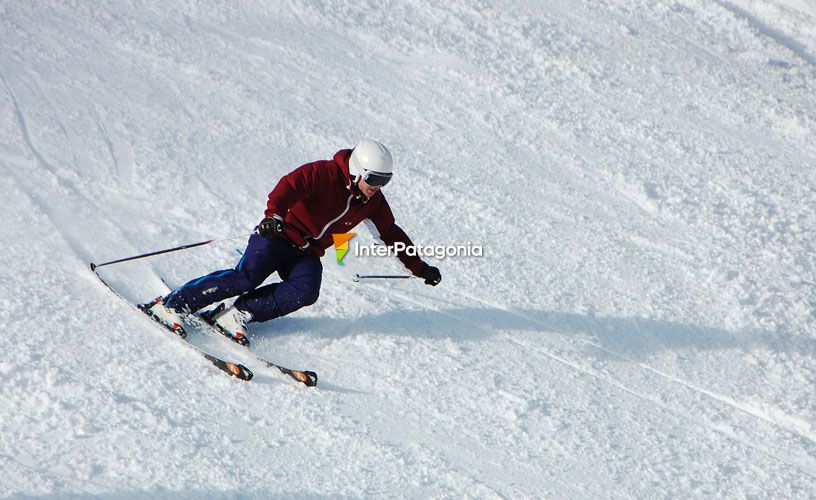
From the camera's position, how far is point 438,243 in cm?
702

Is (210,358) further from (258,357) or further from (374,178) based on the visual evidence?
(374,178)

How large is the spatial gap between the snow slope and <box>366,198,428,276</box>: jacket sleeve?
0.51 metres

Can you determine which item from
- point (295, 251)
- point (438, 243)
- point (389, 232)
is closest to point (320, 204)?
point (295, 251)

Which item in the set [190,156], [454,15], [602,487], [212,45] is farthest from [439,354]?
[454,15]

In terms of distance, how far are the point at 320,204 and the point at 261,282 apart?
2.14 feet

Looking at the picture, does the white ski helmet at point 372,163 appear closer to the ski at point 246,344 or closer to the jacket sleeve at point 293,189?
the jacket sleeve at point 293,189

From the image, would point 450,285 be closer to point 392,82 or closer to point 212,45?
point 392,82

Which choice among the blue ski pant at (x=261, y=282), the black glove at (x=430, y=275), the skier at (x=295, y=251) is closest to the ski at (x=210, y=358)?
the skier at (x=295, y=251)

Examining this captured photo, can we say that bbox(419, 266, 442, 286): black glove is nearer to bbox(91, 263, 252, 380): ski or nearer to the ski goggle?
the ski goggle

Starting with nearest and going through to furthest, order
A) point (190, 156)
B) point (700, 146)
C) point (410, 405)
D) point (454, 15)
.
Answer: point (410, 405), point (190, 156), point (700, 146), point (454, 15)

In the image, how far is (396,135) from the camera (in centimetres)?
871

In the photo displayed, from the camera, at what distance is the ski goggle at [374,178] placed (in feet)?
15.4

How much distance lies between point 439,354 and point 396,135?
392cm

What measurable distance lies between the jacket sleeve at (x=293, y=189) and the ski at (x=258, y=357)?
0.87m
